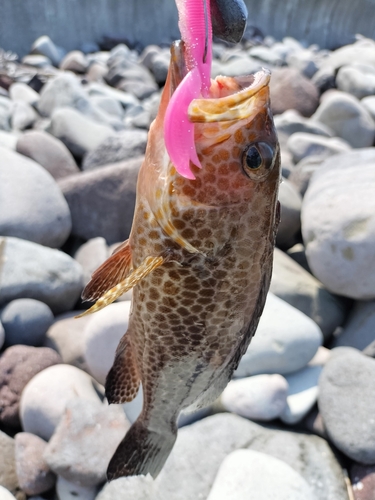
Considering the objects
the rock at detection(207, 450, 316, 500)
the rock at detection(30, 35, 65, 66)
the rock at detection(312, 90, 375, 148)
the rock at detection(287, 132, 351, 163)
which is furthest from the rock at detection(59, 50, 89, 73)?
the rock at detection(207, 450, 316, 500)

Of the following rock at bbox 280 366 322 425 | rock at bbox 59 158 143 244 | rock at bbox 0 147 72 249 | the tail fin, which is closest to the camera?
the tail fin

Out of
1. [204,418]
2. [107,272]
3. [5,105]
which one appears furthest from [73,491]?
[5,105]

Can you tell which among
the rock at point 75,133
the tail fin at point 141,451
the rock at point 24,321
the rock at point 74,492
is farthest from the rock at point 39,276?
the rock at point 75,133

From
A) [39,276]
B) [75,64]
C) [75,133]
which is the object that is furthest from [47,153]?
[75,64]

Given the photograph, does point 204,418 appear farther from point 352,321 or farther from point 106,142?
point 106,142

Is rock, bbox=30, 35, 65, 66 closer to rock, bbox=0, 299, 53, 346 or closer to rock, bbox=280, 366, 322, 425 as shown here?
rock, bbox=0, 299, 53, 346

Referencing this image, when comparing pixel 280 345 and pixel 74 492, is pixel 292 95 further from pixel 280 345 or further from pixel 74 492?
pixel 74 492

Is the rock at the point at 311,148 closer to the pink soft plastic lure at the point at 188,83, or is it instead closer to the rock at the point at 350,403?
the rock at the point at 350,403
